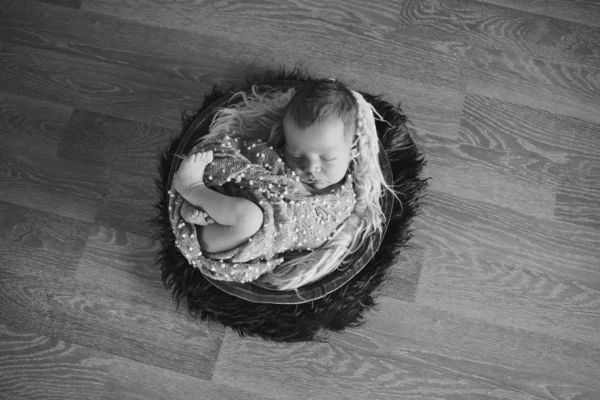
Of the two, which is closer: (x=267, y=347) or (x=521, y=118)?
(x=267, y=347)

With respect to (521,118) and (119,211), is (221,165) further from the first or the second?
(521,118)

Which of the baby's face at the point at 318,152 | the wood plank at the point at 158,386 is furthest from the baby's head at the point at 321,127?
the wood plank at the point at 158,386

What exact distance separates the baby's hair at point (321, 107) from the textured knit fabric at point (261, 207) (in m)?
0.15

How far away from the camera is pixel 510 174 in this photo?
52.4 inches

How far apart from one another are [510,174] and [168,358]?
97cm

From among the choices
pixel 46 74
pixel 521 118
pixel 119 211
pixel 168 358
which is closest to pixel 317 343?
pixel 168 358

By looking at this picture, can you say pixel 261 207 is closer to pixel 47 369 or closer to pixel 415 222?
pixel 415 222

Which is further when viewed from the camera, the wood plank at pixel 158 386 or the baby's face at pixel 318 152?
the wood plank at pixel 158 386

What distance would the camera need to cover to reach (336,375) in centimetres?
123

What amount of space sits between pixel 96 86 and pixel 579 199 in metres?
1.30

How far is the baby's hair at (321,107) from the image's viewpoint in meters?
1.00

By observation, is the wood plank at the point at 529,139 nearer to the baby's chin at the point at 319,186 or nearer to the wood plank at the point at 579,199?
the wood plank at the point at 579,199

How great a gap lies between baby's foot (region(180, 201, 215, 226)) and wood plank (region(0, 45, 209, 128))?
38 cm

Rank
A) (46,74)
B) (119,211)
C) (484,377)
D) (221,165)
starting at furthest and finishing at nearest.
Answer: (46,74) → (119,211) → (484,377) → (221,165)
